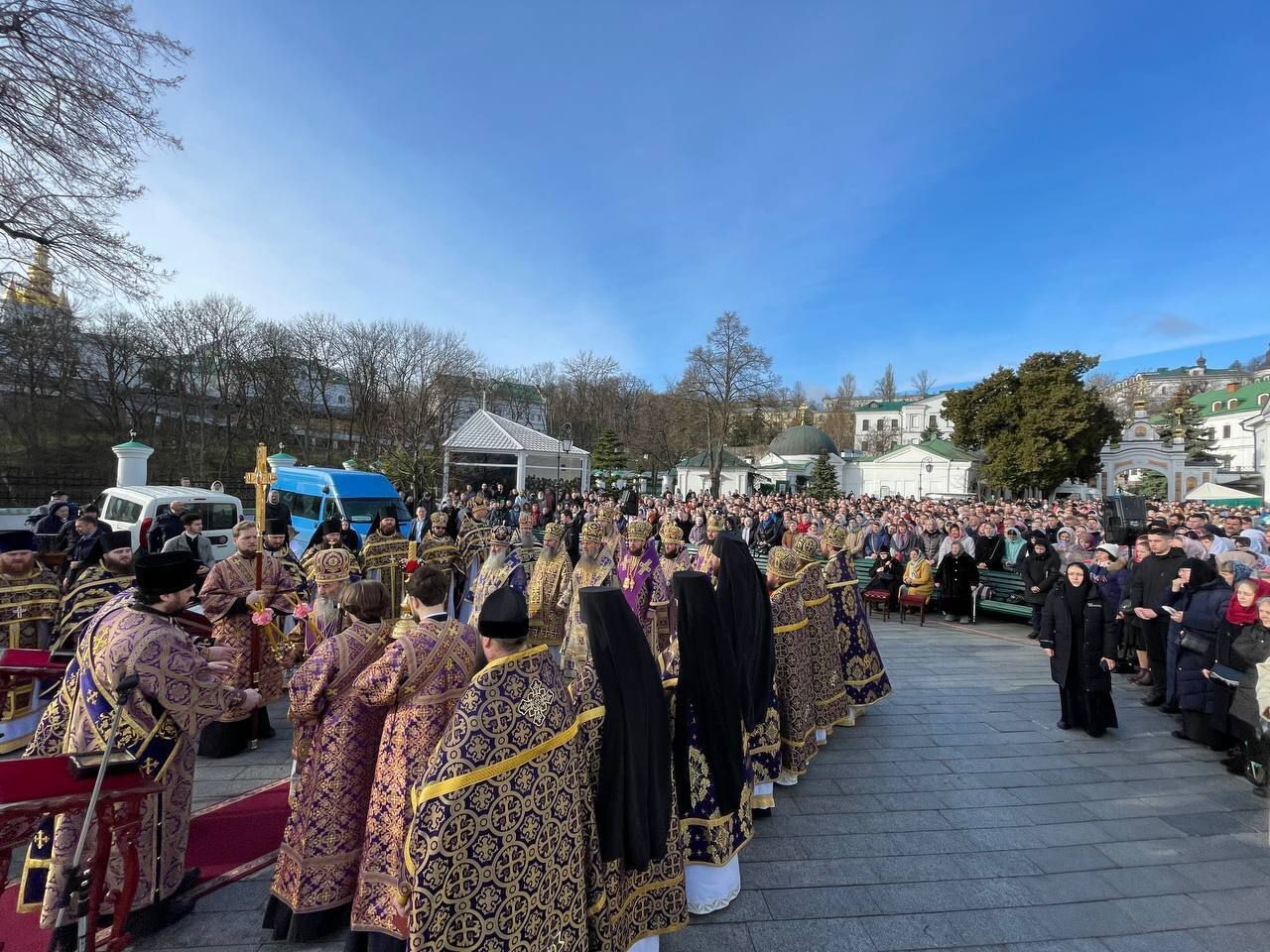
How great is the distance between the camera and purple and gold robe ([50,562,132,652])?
441cm

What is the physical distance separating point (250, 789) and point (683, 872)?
3663mm

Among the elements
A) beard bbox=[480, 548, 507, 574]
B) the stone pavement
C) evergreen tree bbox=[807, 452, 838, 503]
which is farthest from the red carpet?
evergreen tree bbox=[807, 452, 838, 503]

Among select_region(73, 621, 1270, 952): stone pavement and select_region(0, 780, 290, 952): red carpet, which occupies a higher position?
select_region(0, 780, 290, 952): red carpet

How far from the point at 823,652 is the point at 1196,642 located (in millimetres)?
3651

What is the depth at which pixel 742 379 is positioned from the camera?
135ft

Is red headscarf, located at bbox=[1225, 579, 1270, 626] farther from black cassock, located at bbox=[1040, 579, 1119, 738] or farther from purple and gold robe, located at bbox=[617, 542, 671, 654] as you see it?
purple and gold robe, located at bbox=[617, 542, 671, 654]

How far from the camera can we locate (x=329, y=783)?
3068 millimetres

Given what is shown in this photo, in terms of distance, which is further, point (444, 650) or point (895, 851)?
point (895, 851)

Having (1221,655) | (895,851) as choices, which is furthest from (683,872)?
(1221,655)

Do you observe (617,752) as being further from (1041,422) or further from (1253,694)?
(1041,422)

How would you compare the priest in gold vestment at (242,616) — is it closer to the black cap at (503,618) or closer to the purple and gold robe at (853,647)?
the black cap at (503,618)

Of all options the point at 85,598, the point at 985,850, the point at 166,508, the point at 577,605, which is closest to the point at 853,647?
the point at 985,850

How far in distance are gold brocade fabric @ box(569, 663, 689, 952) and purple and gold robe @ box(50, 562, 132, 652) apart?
3.94 meters

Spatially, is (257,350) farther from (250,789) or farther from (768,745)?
(768,745)
